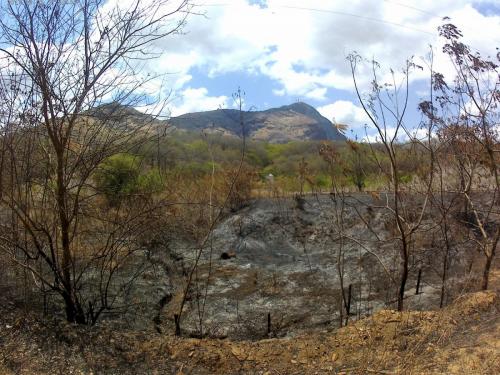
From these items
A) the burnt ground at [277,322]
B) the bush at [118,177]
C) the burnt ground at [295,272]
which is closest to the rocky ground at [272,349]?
the burnt ground at [277,322]

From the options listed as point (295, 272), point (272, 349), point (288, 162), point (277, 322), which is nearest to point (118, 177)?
point (272, 349)

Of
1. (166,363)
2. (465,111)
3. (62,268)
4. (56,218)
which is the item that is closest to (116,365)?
(166,363)

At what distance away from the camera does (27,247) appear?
6215 millimetres

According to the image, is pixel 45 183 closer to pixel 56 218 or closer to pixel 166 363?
pixel 56 218

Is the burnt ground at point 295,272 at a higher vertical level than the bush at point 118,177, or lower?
lower

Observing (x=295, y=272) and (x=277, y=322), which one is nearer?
(x=277, y=322)

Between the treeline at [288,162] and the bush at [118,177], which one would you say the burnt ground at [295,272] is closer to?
the treeline at [288,162]

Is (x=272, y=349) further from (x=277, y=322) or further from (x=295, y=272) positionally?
Result: (x=295, y=272)

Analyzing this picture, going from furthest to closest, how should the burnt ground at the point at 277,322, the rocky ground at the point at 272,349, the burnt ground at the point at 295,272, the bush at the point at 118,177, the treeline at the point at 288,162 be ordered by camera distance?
1. the burnt ground at the point at 295,272
2. the treeline at the point at 288,162
3. the bush at the point at 118,177
4. the burnt ground at the point at 277,322
5. the rocky ground at the point at 272,349

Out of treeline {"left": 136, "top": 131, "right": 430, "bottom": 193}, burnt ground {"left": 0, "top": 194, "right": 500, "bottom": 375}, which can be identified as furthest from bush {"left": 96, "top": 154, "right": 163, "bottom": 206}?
burnt ground {"left": 0, "top": 194, "right": 500, "bottom": 375}

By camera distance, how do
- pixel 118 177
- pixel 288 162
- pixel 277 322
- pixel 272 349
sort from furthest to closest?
1. pixel 288 162
2. pixel 277 322
3. pixel 118 177
4. pixel 272 349

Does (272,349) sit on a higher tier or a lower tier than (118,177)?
lower

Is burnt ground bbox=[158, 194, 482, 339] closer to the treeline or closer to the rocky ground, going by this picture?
the treeline

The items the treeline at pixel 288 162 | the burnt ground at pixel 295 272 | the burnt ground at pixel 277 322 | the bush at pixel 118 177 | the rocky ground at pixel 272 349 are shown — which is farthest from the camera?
the burnt ground at pixel 295 272
